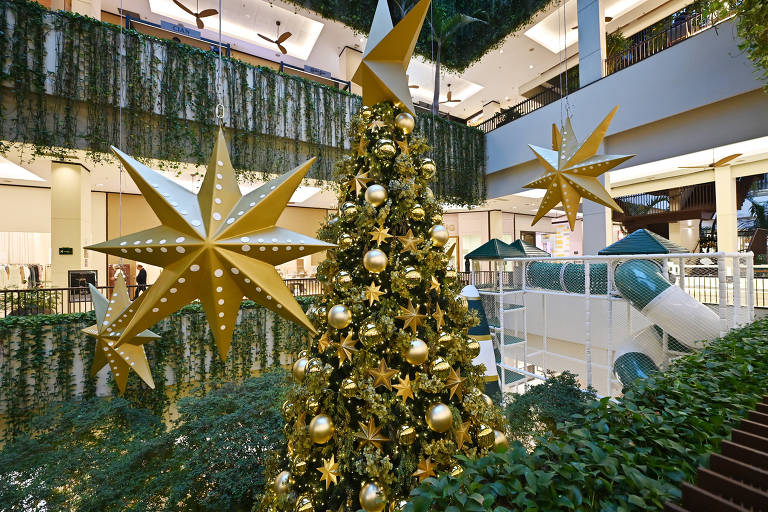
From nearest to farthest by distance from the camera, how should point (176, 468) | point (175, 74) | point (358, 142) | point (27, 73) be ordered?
point (358, 142) < point (176, 468) < point (27, 73) < point (175, 74)

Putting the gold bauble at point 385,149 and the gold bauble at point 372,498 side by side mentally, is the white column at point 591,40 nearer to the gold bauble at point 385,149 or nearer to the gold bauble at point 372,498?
the gold bauble at point 385,149

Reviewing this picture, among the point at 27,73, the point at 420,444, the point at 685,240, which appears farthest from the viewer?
the point at 685,240

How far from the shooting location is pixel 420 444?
6.34 ft

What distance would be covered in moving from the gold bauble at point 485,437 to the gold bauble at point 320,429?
0.89m

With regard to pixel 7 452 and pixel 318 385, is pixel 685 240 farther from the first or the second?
pixel 7 452

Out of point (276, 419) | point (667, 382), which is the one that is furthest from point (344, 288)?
point (276, 419)

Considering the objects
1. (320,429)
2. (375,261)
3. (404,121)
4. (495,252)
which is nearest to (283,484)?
(320,429)

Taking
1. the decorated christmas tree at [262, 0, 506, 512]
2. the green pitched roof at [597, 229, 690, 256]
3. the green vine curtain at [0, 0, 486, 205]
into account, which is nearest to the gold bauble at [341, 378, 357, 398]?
the decorated christmas tree at [262, 0, 506, 512]

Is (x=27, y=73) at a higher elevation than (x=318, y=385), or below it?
higher

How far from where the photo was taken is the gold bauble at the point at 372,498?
65.4 inches

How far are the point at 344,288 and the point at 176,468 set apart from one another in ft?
11.4

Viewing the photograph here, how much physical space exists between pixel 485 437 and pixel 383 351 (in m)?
0.81

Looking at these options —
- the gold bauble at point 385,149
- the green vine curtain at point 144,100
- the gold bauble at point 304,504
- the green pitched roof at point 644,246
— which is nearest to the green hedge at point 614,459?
the gold bauble at point 304,504

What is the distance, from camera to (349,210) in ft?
6.80
